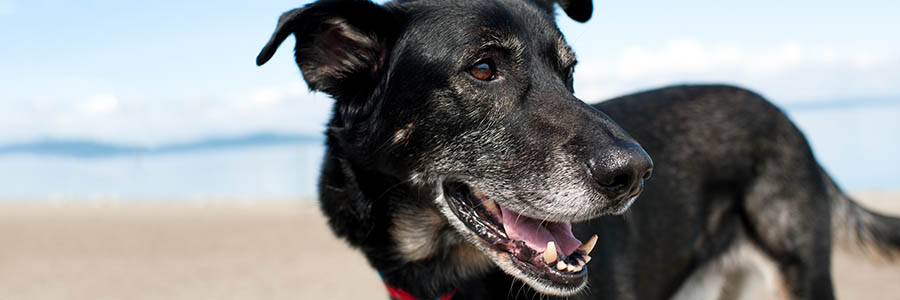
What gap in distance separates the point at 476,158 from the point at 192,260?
7.42m

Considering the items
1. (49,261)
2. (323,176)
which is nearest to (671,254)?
(323,176)

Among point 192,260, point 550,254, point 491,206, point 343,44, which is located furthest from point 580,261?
point 192,260

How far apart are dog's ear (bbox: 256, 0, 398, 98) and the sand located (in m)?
2.87

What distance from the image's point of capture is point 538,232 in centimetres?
255

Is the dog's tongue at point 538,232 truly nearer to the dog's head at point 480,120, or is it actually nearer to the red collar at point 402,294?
the dog's head at point 480,120

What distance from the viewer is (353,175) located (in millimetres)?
2842

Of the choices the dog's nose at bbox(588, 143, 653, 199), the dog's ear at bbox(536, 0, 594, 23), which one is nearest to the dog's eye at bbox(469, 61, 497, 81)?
the dog's nose at bbox(588, 143, 653, 199)

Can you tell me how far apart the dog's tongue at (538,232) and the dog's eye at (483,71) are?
463mm

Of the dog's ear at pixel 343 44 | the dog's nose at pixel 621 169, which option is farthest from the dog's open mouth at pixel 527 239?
the dog's ear at pixel 343 44

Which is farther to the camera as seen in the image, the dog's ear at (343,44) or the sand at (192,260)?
the sand at (192,260)

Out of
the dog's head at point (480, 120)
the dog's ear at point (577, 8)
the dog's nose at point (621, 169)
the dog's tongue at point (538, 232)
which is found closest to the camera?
the dog's nose at point (621, 169)

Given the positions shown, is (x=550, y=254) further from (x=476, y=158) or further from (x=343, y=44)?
(x=343, y=44)

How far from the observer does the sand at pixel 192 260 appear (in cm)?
748

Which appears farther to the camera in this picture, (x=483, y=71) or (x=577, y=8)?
(x=577, y=8)
